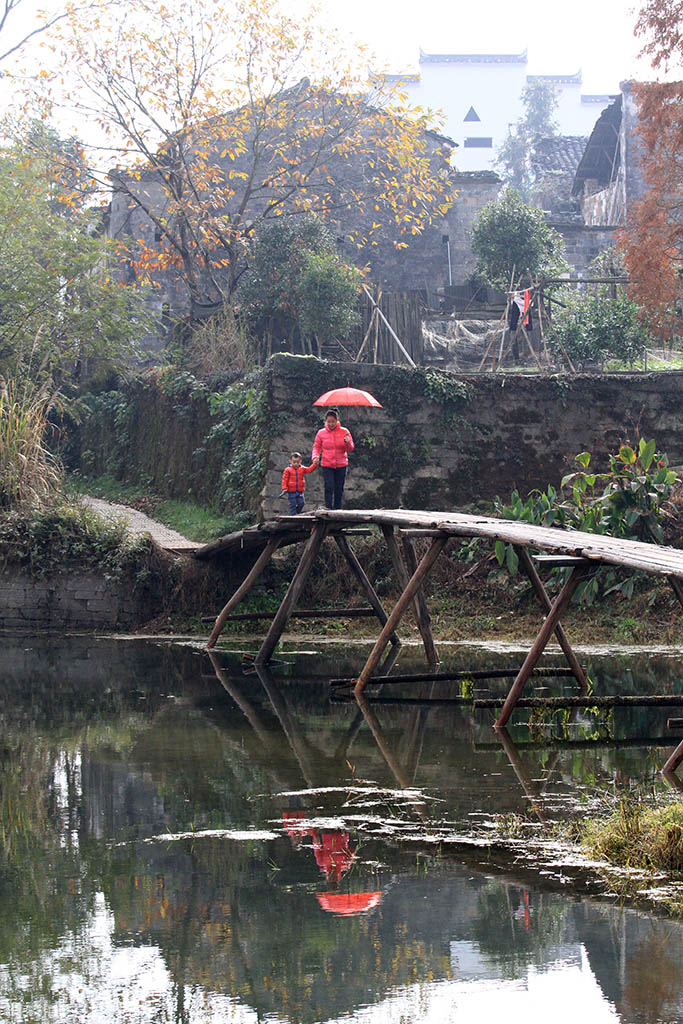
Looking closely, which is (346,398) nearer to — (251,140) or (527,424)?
(527,424)

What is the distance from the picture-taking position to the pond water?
4465 millimetres

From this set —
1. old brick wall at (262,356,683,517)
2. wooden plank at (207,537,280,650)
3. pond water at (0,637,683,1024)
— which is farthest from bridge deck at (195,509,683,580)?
old brick wall at (262,356,683,517)

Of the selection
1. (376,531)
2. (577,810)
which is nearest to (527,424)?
(376,531)

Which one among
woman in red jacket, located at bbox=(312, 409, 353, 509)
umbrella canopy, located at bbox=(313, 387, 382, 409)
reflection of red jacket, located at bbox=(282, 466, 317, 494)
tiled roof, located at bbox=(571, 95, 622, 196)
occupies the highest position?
tiled roof, located at bbox=(571, 95, 622, 196)

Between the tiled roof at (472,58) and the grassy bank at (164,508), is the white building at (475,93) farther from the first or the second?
the grassy bank at (164,508)

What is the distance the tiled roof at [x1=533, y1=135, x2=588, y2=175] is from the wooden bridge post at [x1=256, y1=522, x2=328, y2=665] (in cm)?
2990

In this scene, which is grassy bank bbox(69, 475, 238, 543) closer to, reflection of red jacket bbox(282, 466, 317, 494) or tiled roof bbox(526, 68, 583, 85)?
reflection of red jacket bbox(282, 466, 317, 494)

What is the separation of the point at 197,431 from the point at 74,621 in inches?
231

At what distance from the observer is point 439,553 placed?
10.8m

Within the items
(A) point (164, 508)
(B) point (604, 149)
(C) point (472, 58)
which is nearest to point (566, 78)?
(C) point (472, 58)

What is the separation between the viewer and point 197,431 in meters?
20.4

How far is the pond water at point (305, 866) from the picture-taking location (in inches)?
176

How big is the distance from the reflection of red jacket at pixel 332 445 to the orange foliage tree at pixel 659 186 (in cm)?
649

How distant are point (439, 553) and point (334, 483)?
15.2 ft
